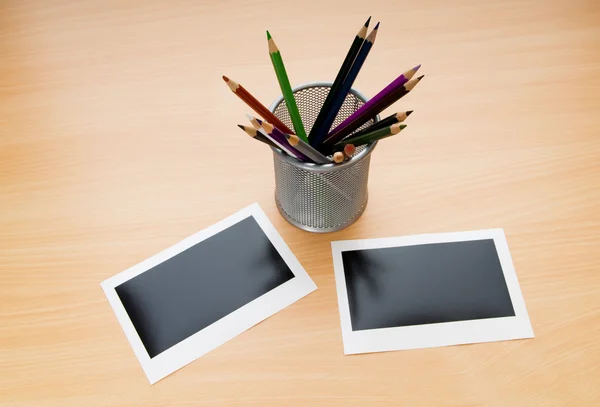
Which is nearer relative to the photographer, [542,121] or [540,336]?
[540,336]

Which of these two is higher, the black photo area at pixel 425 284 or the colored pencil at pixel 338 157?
the colored pencil at pixel 338 157

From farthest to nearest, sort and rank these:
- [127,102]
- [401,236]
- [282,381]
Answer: [127,102] → [401,236] → [282,381]

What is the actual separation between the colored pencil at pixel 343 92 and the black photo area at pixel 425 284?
0.50 ft

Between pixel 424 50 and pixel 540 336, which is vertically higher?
pixel 424 50

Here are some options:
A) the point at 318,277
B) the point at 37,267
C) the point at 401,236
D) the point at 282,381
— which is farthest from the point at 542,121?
the point at 37,267

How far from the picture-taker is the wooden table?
682mm

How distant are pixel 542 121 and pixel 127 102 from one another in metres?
0.60

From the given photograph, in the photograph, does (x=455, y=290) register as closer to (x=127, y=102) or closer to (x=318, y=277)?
(x=318, y=277)

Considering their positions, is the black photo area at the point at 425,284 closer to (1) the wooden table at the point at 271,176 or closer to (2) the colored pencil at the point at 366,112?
(1) the wooden table at the point at 271,176

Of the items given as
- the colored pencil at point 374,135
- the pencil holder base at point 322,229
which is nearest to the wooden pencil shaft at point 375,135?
the colored pencil at point 374,135

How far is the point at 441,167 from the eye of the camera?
85 cm

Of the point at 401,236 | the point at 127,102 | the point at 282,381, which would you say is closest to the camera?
the point at 282,381

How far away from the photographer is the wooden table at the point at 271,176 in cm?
68

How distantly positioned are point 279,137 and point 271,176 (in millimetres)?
188
